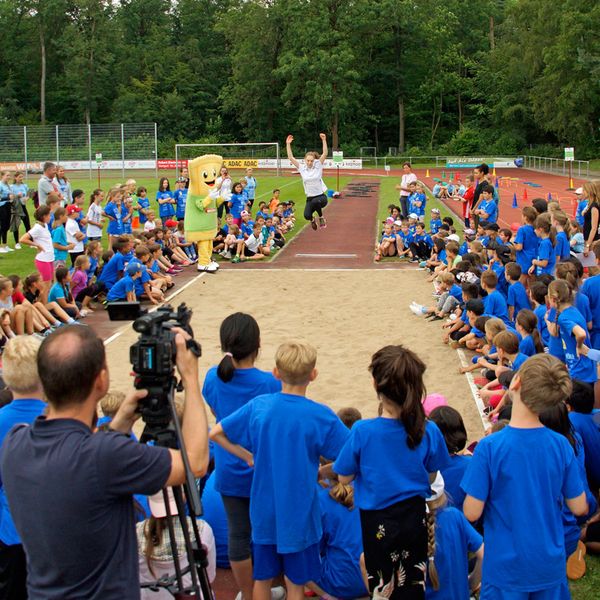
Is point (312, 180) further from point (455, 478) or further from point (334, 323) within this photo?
point (455, 478)

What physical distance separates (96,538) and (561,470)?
95.5 inches

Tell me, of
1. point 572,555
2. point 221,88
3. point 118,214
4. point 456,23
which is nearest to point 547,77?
point 456,23

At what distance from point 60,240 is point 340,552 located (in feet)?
36.5

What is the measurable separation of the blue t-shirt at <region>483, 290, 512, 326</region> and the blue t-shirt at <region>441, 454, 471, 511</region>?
5.62m

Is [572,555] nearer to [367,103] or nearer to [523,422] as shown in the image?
[523,422]

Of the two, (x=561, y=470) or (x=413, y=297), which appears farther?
(x=413, y=297)

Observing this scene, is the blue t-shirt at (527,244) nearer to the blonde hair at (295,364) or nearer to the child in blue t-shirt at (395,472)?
the blonde hair at (295,364)

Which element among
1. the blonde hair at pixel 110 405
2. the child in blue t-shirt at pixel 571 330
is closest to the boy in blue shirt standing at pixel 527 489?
the blonde hair at pixel 110 405

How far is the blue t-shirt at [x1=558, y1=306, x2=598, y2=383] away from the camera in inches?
305

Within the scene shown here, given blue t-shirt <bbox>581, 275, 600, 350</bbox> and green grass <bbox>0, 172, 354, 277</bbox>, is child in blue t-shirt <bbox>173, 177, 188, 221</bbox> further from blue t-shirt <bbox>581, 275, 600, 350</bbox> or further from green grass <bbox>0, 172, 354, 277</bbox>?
blue t-shirt <bbox>581, 275, 600, 350</bbox>

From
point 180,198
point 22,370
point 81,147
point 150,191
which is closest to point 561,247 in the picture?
point 22,370

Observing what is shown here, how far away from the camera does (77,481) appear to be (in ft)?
10.0

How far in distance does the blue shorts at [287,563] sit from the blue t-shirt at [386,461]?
1.99ft

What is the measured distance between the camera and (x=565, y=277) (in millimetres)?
8320
